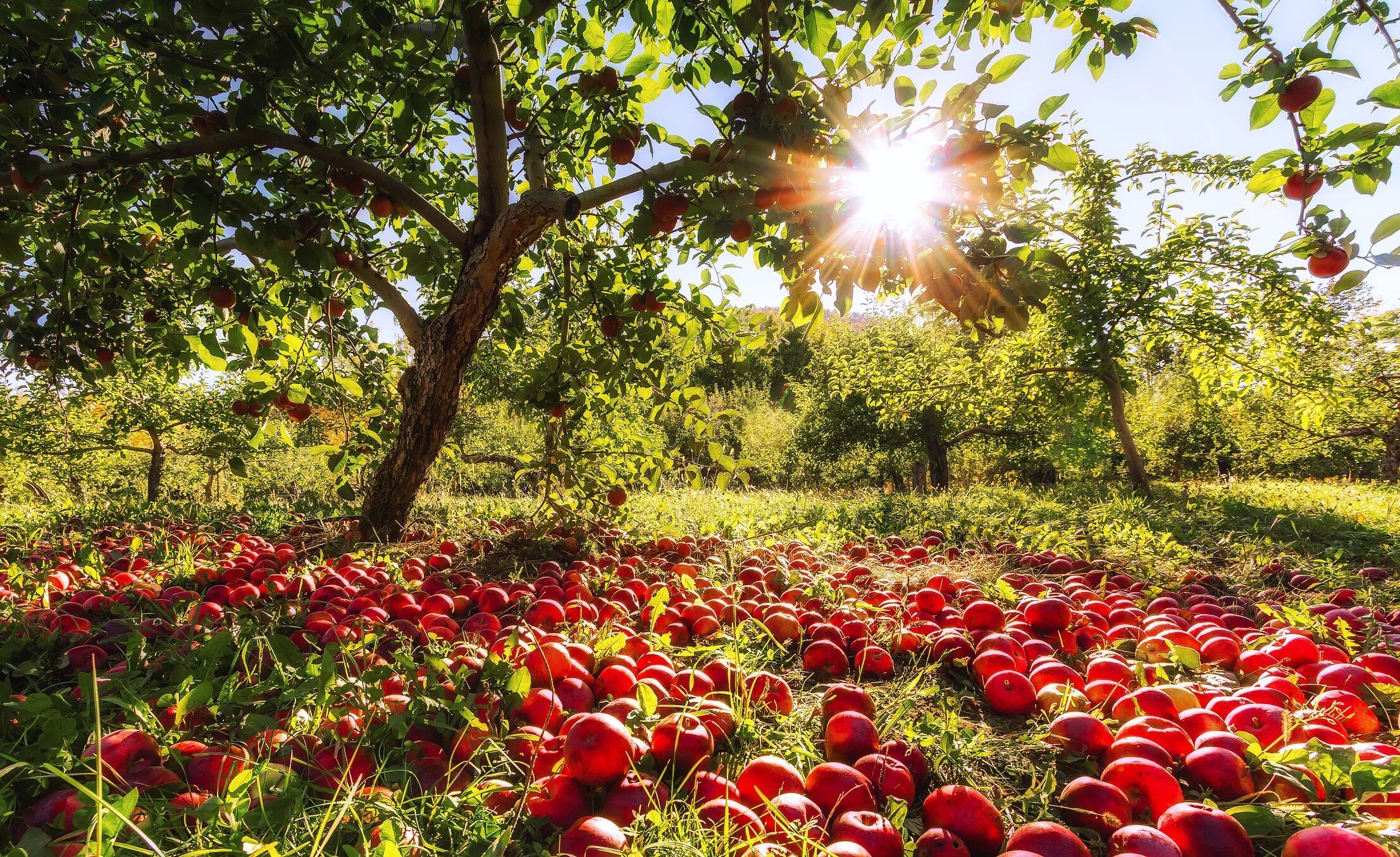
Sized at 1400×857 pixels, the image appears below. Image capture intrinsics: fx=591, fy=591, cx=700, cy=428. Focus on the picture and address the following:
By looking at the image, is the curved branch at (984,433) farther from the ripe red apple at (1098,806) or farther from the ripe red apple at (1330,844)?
the ripe red apple at (1330,844)

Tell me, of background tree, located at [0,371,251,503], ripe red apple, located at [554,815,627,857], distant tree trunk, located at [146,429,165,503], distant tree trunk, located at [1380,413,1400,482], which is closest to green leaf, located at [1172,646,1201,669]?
ripe red apple, located at [554,815,627,857]

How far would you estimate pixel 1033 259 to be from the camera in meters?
1.59

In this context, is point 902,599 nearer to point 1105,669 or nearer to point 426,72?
point 1105,669

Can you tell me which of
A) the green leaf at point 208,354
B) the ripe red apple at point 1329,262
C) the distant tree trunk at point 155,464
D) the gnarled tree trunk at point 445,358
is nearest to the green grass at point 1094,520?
the gnarled tree trunk at point 445,358

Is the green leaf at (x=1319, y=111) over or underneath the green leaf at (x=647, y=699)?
over

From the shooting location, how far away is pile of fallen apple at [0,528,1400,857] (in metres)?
1.12

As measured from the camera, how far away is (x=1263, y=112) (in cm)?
161

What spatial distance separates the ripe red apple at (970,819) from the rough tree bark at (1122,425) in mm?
9405

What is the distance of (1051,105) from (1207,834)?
1.65 m

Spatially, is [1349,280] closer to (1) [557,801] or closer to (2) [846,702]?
(2) [846,702]

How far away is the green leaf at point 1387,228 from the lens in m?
1.40

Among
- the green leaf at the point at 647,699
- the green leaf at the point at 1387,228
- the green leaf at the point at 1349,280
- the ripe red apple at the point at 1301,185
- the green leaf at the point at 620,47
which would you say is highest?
the green leaf at the point at 620,47

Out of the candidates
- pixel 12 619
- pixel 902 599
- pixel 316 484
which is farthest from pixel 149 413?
pixel 902 599

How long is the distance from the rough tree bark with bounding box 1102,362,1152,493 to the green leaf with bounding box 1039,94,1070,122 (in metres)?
8.77
